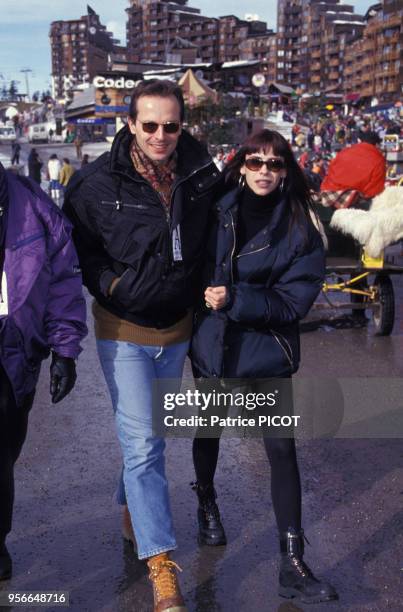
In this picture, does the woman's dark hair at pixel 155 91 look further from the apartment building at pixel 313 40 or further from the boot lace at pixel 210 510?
the apartment building at pixel 313 40

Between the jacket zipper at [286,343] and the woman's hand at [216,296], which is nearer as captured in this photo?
the woman's hand at [216,296]

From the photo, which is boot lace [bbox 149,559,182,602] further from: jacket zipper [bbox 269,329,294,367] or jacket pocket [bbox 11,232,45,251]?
jacket pocket [bbox 11,232,45,251]

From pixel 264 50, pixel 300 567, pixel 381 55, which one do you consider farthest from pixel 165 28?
pixel 300 567

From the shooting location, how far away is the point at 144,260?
313 centimetres

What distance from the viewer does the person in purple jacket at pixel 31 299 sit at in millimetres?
2945

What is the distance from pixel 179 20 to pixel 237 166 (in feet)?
586

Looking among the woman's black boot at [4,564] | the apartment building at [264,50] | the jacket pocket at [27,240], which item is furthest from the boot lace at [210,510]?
the apartment building at [264,50]

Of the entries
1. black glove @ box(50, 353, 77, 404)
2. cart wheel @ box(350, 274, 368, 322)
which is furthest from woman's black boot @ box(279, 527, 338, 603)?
cart wheel @ box(350, 274, 368, 322)

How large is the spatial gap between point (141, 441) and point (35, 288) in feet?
2.38

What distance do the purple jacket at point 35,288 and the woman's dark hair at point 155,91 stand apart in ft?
1.73

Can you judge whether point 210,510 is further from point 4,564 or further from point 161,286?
point 161,286

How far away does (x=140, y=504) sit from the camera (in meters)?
3.11

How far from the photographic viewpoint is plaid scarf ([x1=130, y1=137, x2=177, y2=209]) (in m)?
3.18

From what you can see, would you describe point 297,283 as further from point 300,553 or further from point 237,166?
point 300,553
